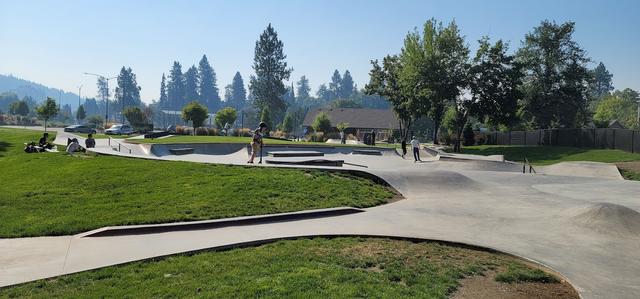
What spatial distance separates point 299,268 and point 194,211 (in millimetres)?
4626

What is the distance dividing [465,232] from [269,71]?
99.5 meters

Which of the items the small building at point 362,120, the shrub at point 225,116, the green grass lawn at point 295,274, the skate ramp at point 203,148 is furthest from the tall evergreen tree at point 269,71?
the green grass lawn at point 295,274

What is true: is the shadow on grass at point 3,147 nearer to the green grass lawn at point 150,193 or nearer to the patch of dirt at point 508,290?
the green grass lawn at point 150,193

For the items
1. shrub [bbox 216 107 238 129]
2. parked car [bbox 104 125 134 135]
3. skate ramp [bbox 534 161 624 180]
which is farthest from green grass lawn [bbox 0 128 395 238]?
shrub [bbox 216 107 238 129]

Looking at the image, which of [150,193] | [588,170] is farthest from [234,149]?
[588,170]

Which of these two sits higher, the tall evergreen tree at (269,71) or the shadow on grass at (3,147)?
the tall evergreen tree at (269,71)

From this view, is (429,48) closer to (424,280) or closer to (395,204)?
(395,204)

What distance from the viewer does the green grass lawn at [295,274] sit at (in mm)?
5617

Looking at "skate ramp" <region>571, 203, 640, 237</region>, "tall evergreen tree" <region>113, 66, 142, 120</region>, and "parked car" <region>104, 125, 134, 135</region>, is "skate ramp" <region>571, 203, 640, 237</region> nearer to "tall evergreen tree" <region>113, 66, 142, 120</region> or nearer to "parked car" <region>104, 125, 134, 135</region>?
"parked car" <region>104, 125, 134, 135</region>

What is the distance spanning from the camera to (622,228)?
1008cm

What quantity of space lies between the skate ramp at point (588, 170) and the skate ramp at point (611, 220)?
13102 mm

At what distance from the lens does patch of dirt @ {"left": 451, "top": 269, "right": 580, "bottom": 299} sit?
20.5 feet

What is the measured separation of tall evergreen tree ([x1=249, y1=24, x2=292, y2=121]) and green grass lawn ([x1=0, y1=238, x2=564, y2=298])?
326 feet

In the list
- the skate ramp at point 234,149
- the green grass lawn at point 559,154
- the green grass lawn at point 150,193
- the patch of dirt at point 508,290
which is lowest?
the patch of dirt at point 508,290
